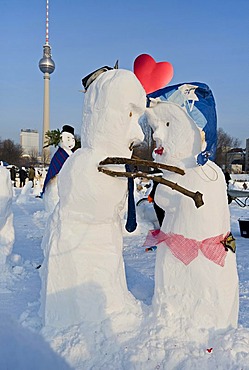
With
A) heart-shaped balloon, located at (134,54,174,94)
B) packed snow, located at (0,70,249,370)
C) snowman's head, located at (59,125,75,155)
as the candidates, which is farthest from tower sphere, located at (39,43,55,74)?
packed snow, located at (0,70,249,370)

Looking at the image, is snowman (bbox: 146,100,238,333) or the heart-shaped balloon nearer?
snowman (bbox: 146,100,238,333)

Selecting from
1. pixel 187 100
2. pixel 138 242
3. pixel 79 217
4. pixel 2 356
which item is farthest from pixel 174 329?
pixel 138 242

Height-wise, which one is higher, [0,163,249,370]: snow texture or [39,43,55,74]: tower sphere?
[39,43,55,74]: tower sphere

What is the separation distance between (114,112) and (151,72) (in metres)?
0.61

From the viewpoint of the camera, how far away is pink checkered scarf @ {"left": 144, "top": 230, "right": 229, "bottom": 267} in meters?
2.79

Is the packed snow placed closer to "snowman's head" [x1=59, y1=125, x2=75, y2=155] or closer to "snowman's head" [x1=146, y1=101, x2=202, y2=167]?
"snowman's head" [x1=146, y1=101, x2=202, y2=167]

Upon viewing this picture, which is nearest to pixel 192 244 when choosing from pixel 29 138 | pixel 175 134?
pixel 175 134

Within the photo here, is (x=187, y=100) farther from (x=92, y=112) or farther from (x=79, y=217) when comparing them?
(x=79, y=217)

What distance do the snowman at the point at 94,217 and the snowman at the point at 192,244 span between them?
0.30 m

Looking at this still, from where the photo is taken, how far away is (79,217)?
2.92m

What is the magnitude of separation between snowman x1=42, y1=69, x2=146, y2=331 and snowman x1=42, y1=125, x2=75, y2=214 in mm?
4119

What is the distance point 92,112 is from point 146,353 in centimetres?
188

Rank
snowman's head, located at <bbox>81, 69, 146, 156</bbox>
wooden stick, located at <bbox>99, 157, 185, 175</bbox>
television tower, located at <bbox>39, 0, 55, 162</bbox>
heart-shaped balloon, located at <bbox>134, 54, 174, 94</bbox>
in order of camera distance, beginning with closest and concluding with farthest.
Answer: wooden stick, located at <bbox>99, 157, 185, 175</bbox> → snowman's head, located at <bbox>81, 69, 146, 156</bbox> → heart-shaped balloon, located at <bbox>134, 54, 174, 94</bbox> → television tower, located at <bbox>39, 0, 55, 162</bbox>

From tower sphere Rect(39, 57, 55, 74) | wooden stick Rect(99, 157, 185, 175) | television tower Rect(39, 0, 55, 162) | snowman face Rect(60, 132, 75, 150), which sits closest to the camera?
wooden stick Rect(99, 157, 185, 175)
